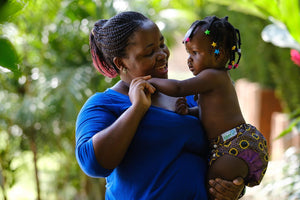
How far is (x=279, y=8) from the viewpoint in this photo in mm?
4383

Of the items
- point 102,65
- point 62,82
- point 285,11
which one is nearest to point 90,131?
point 102,65

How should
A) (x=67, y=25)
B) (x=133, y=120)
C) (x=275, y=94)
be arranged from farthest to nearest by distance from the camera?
(x=275, y=94)
(x=67, y=25)
(x=133, y=120)

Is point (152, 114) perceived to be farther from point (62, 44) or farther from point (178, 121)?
point (62, 44)

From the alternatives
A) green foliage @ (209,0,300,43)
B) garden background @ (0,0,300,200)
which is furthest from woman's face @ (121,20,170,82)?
green foliage @ (209,0,300,43)

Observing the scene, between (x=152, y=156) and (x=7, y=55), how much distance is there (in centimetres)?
74

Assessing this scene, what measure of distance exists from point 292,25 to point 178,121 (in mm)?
2861

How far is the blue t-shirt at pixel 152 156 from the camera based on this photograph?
182cm

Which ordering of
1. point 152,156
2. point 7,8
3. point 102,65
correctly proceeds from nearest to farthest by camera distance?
point 7,8 < point 152,156 < point 102,65

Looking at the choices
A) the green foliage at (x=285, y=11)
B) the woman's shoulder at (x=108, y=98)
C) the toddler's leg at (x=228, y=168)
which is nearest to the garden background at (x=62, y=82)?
the green foliage at (x=285, y=11)

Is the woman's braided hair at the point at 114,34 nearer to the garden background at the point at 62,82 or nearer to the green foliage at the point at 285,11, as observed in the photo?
the garden background at the point at 62,82

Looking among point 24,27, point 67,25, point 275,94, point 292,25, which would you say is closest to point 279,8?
point 292,25

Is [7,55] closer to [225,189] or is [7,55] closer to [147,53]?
[147,53]

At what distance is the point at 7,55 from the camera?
1497mm

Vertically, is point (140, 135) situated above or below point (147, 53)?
below
